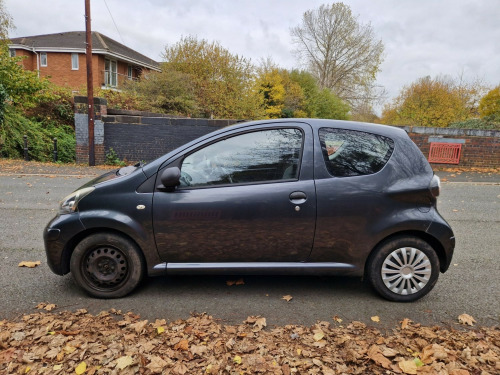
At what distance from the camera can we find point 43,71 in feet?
109

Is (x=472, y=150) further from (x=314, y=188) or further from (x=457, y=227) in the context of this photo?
(x=314, y=188)

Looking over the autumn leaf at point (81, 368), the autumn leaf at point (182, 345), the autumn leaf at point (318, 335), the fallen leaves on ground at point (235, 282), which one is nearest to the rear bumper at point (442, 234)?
the autumn leaf at point (318, 335)

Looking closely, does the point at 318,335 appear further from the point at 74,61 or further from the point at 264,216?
the point at 74,61

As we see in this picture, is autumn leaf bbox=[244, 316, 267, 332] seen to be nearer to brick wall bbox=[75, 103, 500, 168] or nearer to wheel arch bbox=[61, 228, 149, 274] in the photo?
wheel arch bbox=[61, 228, 149, 274]

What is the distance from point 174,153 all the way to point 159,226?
70 cm

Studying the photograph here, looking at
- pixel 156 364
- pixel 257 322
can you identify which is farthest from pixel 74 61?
pixel 156 364

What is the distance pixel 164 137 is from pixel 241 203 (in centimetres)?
1110

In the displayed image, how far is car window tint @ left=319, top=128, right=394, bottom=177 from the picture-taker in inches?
130

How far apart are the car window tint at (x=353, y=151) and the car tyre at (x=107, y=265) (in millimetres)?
2011

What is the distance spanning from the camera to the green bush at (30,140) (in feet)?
47.5

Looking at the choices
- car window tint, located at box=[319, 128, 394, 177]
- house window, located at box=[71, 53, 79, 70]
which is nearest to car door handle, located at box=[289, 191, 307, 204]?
car window tint, located at box=[319, 128, 394, 177]

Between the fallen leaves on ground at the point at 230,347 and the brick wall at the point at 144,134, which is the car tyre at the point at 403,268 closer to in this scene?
the fallen leaves on ground at the point at 230,347

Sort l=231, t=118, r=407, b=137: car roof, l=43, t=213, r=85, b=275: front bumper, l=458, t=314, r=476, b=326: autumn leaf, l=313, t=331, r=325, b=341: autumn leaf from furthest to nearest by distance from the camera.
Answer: l=231, t=118, r=407, b=137: car roof, l=43, t=213, r=85, b=275: front bumper, l=458, t=314, r=476, b=326: autumn leaf, l=313, t=331, r=325, b=341: autumn leaf

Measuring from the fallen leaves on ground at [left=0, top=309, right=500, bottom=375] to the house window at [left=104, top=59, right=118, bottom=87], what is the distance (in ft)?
107
